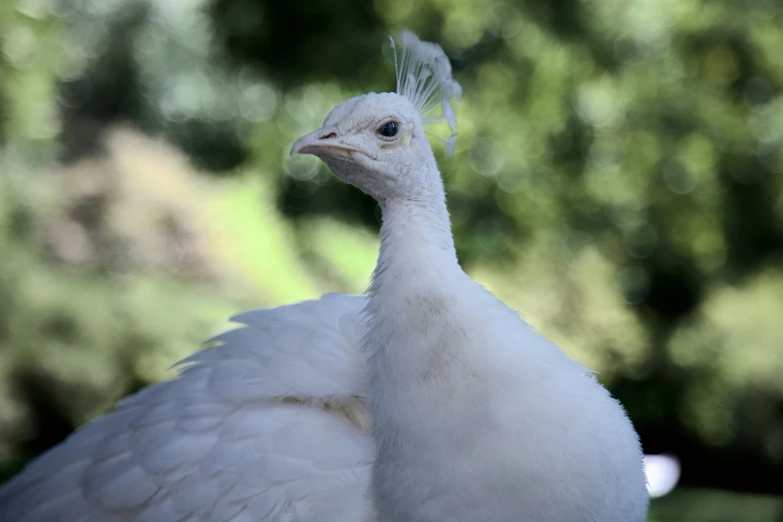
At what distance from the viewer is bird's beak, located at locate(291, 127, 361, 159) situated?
1342 mm

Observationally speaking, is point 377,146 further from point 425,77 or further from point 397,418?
point 397,418

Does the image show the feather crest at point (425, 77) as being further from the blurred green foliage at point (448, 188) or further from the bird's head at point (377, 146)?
the blurred green foliage at point (448, 188)

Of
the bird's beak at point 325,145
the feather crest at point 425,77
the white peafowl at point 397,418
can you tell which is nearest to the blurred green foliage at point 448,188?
the white peafowl at point 397,418

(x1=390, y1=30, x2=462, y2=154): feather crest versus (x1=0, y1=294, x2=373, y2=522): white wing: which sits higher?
(x1=390, y1=30, x2=462, y2=154): feather crest

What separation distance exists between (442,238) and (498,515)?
0.49m

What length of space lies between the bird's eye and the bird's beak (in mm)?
62

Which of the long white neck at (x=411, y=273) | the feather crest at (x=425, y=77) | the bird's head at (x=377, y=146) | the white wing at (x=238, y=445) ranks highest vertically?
the feather crest at (x=425, y=77)

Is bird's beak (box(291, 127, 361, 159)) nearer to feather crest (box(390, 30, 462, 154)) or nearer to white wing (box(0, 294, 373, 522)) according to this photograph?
feather crest (box(390, 30, 462, 154))

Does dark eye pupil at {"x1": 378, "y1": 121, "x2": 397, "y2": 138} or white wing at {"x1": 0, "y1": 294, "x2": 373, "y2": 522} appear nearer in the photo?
dark eye pupil at {"x1": 378, "y1": 121, "x2": 397, "y2": 138}

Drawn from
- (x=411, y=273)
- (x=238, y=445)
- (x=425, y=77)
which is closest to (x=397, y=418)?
(x=411, y=273)

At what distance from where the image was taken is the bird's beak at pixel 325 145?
4.40 feet

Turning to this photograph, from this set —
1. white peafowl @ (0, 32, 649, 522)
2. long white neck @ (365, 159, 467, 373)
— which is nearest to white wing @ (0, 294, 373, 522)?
white peafowl @ (0, 32, 649, 522)

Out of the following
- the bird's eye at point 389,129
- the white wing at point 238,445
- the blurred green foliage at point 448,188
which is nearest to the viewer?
the bird's eye at point 389,129

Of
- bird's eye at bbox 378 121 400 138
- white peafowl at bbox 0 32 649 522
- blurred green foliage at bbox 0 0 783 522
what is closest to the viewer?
white peafowl at bbox 0 32 649 522
